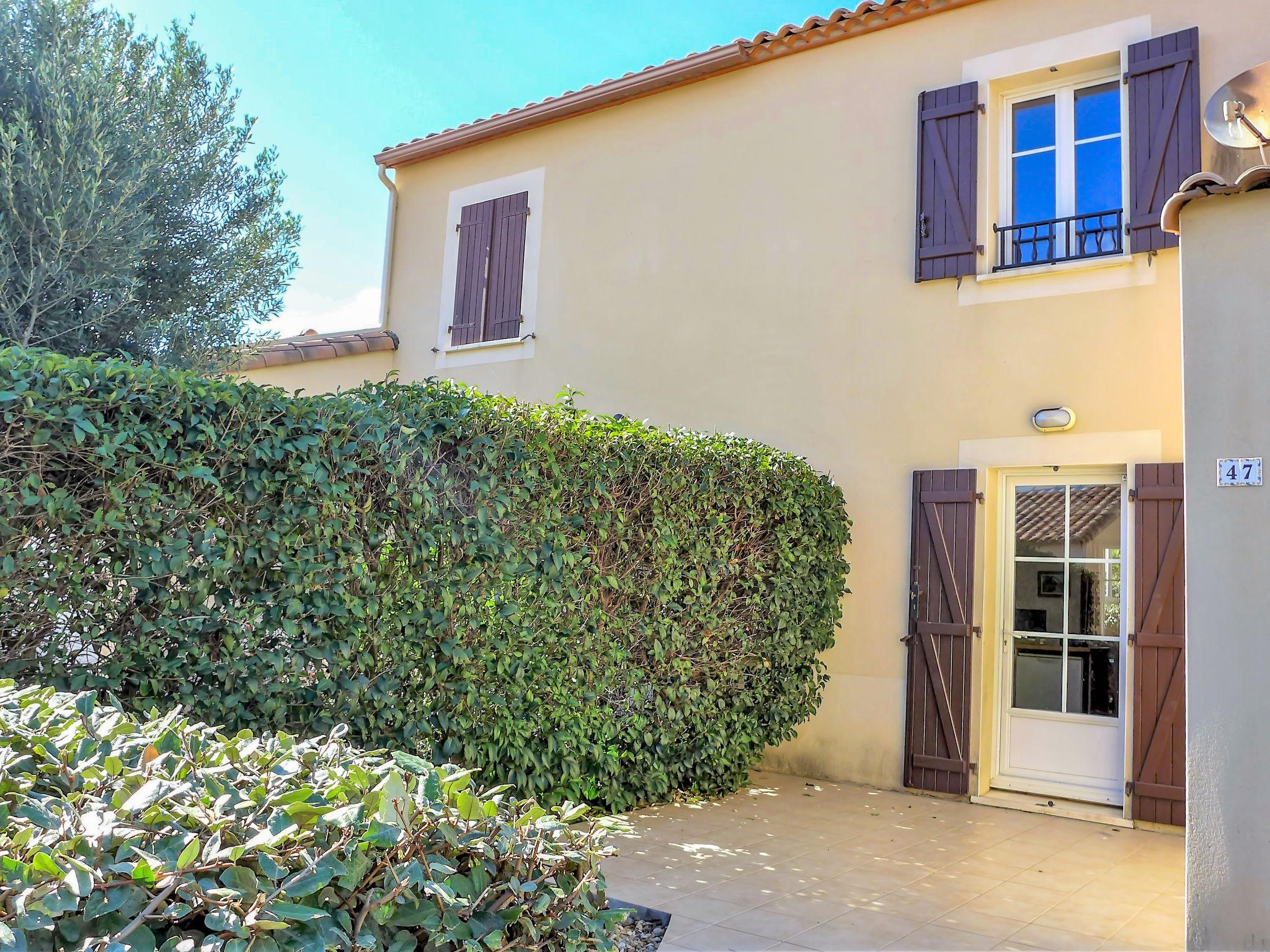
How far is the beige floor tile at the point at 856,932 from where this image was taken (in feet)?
12.6

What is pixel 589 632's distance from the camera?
17.5 ft

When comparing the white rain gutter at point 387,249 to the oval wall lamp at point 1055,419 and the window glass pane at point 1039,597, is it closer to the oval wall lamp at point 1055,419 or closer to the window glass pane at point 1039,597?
the oval wall lamp at point 1055,419

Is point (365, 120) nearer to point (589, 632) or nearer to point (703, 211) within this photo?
point (703, 211)

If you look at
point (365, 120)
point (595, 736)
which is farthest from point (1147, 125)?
point (365, 120)

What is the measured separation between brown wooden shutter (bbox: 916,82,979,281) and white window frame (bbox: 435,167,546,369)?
374 centimetres

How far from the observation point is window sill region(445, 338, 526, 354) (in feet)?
30.7

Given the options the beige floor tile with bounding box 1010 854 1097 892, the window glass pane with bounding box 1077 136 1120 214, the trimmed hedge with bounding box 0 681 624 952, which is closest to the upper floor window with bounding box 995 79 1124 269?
the window glass pane with bounding box 1077 136 1120 214

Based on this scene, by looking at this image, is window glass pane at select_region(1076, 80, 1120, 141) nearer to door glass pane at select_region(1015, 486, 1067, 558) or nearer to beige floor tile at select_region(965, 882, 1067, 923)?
door glass pane at select_region(1015, 486, 1067, 558)

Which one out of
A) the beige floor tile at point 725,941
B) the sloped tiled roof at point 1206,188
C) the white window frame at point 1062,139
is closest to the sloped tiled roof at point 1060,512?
the white window frame at point 1062,139

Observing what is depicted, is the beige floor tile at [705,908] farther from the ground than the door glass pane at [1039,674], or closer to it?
closer to it

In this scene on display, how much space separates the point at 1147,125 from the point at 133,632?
659cm

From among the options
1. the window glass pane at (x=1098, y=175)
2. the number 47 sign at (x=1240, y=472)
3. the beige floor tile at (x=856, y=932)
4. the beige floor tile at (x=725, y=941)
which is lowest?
the beige floor tile at (x=725, y=941)

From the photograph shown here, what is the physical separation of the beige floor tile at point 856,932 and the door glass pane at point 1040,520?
130 inches

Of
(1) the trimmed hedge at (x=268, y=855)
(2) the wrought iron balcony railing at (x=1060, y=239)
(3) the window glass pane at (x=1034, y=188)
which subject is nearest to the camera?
(1) the trimmed hedge at (x=268, y=855)
